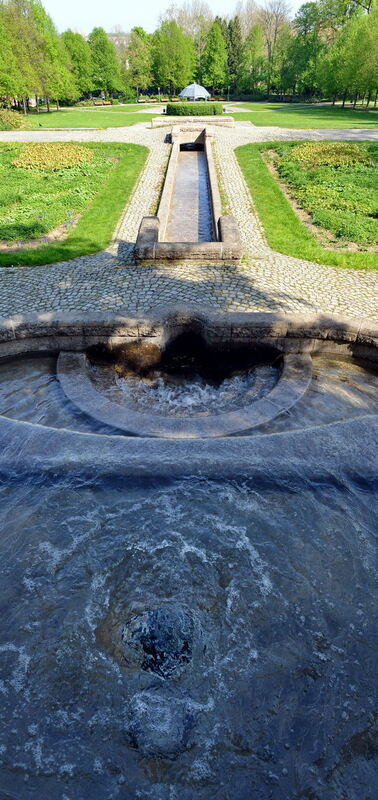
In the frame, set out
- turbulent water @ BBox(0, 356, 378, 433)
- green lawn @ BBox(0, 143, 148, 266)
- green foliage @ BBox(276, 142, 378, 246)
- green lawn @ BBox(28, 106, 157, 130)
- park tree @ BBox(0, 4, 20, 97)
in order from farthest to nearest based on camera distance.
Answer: green lawn @ BBox(28, 106, 157, 130) → park tree @ BBox(0, 4, 20, 97) → green foliage @ BBox(276, 142, 378, 246) → green lawn @ BBox(0, 143, 148, 266) → turbulent water @ BBox(0, 356, 378, 433)

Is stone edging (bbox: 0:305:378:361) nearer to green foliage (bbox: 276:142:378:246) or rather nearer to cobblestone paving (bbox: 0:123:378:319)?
cobblestone paving (bbox: 0:123:378:319)

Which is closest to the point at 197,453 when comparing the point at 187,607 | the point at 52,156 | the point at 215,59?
the point at 187,607

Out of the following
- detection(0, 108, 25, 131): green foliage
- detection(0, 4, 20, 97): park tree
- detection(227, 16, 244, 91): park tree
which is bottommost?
detection(0, 108, 25, 131): green foliage

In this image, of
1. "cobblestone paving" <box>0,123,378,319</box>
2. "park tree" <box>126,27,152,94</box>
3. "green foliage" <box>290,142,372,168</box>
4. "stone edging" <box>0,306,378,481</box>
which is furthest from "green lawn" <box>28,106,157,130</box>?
"stone edging" <box>0,306,378,481</box>

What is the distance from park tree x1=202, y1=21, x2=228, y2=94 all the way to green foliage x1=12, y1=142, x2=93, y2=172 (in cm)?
4162

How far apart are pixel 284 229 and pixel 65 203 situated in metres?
6.76

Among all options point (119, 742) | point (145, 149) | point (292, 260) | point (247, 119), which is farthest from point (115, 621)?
point (247, 119)

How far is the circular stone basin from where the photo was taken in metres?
5.30

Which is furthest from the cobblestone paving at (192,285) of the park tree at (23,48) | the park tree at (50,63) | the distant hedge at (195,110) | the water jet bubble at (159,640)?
the park tree at (50,63)

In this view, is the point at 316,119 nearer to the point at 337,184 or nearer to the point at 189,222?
the point at 337,184

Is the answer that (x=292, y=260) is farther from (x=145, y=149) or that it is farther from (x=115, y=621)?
(x=145, y=149)

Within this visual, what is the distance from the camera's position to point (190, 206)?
572 inches

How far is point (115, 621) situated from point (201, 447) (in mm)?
1799

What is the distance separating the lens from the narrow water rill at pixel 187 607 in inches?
102
